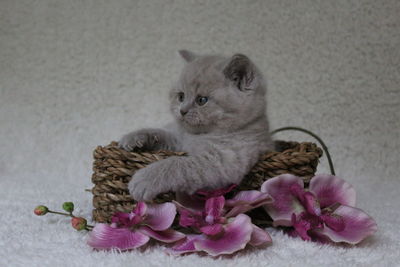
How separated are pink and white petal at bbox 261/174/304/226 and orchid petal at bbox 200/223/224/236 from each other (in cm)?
20

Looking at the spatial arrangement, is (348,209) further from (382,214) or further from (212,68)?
(212,68)

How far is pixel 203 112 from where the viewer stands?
1.30 meters

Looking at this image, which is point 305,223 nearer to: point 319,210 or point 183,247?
point 319,210

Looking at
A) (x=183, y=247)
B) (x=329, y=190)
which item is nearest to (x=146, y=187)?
(x=183, y=247)

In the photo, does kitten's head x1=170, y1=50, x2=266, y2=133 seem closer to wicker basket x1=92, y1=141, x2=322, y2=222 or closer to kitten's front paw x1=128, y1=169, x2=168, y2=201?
wicker basket x1=92, y1=141, x2=322, y2=222

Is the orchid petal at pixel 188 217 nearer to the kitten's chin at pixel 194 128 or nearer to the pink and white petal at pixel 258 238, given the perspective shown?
the pink and white petal at pixel 258 238

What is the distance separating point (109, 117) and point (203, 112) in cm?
99

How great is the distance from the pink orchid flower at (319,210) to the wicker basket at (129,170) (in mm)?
42

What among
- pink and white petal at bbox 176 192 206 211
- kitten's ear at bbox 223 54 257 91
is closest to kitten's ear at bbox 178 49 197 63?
kitten's ear at bbox 223 54 257 91

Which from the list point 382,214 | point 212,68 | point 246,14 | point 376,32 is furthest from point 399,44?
point 212,68

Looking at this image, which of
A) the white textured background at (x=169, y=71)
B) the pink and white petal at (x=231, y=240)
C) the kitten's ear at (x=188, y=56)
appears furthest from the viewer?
the white textured background at (x=169, y=71)

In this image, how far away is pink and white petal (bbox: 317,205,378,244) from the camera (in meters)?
1.13

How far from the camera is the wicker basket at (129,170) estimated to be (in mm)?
1211

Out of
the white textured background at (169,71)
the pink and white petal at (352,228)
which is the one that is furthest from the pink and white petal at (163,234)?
the white textured background at (169,71)
